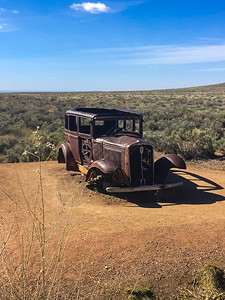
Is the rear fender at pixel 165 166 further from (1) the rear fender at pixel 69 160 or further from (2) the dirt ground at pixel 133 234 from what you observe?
(1) the rear fender at pixel 69 160

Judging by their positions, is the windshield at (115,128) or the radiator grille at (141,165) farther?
the windshield at (115,128)

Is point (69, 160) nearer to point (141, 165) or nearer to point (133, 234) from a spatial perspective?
point (141, 165)

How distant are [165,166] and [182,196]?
0.95m

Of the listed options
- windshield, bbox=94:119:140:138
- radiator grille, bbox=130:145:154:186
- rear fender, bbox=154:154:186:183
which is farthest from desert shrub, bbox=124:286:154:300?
windshield, bbox=94:119:140:138

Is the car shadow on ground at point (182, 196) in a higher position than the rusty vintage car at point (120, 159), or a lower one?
lower

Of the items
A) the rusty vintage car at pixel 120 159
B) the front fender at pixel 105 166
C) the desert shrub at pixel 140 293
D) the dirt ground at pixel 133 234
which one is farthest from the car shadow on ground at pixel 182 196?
the desert shrub at pixel 140 293

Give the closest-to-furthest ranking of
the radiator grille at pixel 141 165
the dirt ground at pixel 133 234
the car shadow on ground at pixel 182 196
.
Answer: the dirt ground at pixel 133 234
the car shadow on ground at pixel 182 196
the radiator grille at pixel 141 165

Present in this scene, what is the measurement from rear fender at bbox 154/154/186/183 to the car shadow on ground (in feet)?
1.31

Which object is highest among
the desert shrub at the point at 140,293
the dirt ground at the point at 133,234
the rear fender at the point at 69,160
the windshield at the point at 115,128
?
the windshield at the point at 115,128

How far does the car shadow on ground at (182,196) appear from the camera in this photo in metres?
7.06

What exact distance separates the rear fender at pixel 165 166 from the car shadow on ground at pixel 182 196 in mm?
400

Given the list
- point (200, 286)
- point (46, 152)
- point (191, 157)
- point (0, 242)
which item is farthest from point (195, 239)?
point (46, 152)

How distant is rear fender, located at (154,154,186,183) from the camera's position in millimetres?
7832

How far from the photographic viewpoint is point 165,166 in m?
7.95
